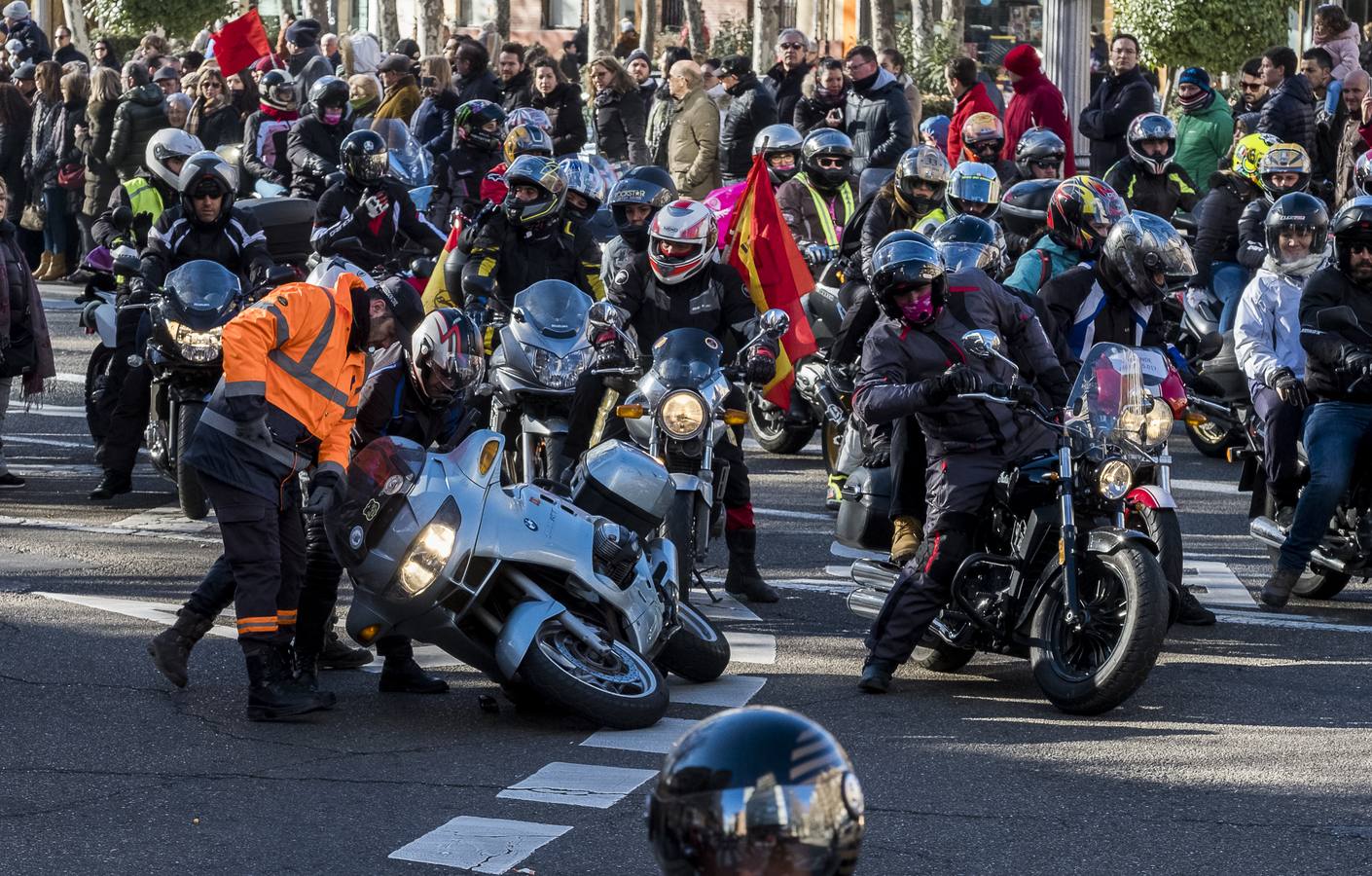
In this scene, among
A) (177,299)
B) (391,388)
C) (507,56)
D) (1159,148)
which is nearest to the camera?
(391,388)

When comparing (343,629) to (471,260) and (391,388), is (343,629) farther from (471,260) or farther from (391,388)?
(471,260)

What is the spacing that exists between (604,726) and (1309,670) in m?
2.81

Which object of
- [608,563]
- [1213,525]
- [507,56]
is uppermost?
[507,56]

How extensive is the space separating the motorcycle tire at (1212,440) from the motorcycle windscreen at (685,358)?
5045mm

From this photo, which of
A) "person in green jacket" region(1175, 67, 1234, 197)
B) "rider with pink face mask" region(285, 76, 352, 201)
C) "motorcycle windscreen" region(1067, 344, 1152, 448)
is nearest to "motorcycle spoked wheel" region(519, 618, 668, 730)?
"motorcycle windscreen" region(1067, 344, 1152, 448)

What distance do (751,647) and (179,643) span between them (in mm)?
2222

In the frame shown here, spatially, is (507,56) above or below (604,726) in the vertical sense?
above

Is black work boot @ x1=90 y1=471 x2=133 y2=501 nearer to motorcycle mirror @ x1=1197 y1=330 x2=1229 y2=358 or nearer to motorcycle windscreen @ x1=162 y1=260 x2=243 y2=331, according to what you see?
motorcycle windscreen @ x1=162 y1=260 x2=243 y2=331

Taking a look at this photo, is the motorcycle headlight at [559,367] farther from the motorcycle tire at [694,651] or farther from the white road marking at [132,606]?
the motorcycle tire at [694,651]

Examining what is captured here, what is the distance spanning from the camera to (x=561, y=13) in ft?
205

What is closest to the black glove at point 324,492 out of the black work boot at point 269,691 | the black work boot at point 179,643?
the black work boot at point 269,691

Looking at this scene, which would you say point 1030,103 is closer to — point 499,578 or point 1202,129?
point 1202,129

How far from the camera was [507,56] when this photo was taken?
18594 mm

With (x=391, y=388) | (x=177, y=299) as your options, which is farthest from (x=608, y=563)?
(x=177, y=299)
